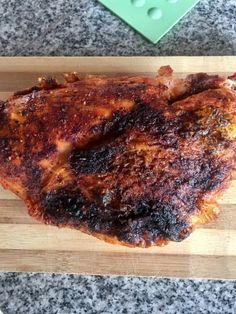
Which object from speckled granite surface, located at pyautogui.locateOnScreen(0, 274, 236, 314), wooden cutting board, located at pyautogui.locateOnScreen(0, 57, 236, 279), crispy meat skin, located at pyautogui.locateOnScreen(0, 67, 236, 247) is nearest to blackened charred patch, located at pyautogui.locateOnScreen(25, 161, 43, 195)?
crispy meat skin, located at pyautogui.locateOnScreen(0, 67, 236, 247)

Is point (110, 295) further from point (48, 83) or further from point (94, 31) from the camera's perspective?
point (94, 31)

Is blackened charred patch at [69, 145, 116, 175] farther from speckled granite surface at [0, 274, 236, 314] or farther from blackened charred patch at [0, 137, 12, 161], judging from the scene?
speckled granite surface at [0, 274, 236, 314]

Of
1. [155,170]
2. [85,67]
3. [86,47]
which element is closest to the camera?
[155,170]

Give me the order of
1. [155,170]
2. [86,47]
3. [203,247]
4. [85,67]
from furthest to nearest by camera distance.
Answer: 1. [86,47]
2. [85,67]
3. [203,247]
4. [155,170]

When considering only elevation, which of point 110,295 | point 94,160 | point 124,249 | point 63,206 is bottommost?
Answer: point 110,295

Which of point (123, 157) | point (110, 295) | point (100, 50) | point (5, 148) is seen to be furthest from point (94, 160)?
point (100, 50)

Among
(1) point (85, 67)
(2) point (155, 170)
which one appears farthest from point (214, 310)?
(1) point (85, 67)

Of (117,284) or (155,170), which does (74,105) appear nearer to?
(155,170)
